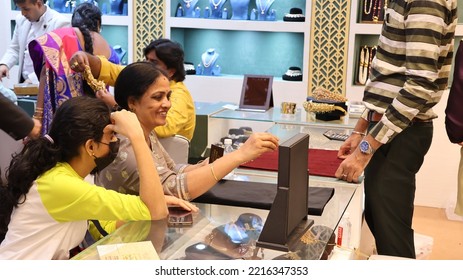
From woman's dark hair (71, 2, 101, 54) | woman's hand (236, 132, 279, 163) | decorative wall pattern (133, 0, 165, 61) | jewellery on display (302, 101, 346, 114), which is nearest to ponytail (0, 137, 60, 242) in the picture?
woman's hand (236, 132, 279, 163)

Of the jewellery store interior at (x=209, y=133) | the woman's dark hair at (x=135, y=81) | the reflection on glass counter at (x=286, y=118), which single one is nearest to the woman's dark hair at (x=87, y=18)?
the jewellery store interior at (x=209, y=133)

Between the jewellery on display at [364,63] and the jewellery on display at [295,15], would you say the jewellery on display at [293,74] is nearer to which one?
the jewellery on display at [295,15]

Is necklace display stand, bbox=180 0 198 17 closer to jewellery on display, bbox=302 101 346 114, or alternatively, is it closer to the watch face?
jewellery on display, bbox=302 101 346 114

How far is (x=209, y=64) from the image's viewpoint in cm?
609

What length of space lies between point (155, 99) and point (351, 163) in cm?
77

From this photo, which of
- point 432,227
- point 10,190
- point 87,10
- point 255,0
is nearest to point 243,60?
point 255,0

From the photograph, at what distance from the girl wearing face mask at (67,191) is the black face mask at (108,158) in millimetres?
29

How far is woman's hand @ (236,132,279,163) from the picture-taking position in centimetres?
218

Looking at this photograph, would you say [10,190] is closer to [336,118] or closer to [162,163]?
[162,163]

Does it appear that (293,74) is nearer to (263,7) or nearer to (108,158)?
(263,7)

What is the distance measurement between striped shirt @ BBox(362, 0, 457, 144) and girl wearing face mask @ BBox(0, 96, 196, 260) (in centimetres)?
83

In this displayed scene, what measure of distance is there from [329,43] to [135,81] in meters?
3.33

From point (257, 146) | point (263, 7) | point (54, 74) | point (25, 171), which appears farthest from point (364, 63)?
point (25, 171)

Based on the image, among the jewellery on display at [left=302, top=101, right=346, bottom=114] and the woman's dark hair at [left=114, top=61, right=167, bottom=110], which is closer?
the woman's dark hair at [left=114, top=61, right=167, bottom=110]
